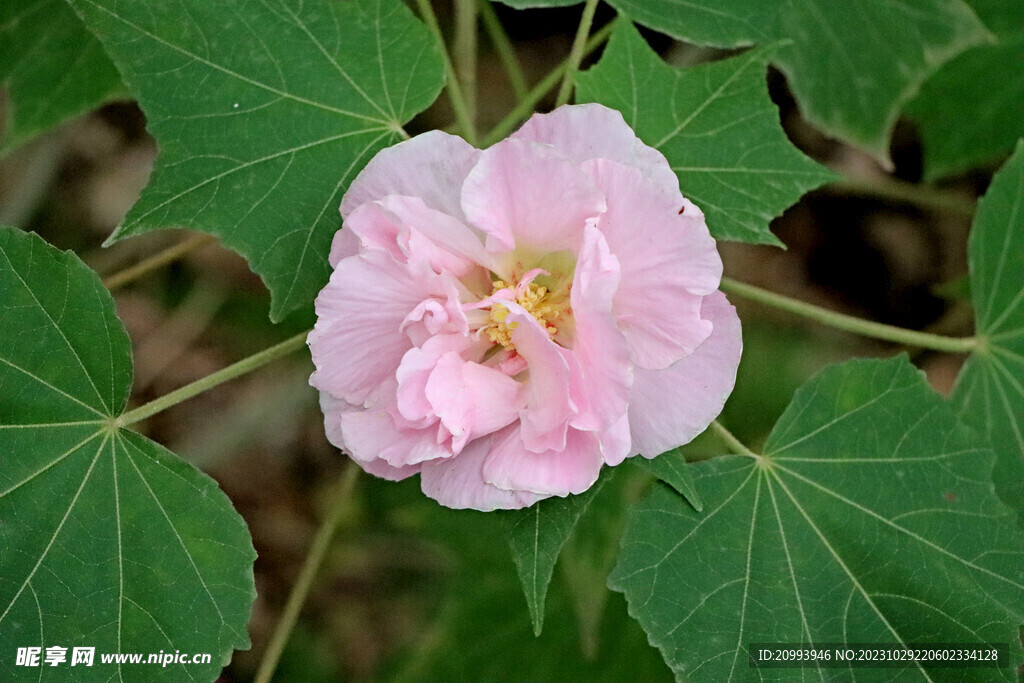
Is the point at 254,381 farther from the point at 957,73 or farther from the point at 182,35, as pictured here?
the point at 957,73

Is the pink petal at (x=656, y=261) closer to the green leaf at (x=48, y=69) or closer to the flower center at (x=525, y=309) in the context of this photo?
the flower center at (x=525, y=309)

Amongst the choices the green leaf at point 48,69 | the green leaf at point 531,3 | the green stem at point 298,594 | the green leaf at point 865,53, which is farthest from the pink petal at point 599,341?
the green leaf at point 48,69

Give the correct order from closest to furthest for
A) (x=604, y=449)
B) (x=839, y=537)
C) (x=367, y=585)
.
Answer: (x=604, y=449), (x=839, y=537), (x=367, y=585)

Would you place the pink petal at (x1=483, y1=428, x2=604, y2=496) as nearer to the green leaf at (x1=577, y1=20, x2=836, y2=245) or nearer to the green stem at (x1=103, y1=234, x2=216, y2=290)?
the green leaf at (x1=577, y1=20, x2=836, y2=245)

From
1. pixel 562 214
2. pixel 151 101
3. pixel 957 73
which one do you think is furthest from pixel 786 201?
pixel 957 73

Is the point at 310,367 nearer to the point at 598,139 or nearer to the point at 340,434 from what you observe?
the point at 340,434

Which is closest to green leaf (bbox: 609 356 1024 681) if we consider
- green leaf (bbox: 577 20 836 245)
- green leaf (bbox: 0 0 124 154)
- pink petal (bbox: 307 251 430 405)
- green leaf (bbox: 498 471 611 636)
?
green leaf (bbox: 498 471 611 636)

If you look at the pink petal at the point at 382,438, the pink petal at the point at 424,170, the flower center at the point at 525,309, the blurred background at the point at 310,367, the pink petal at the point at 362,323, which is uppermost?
the pink petal at the point at 424,170
